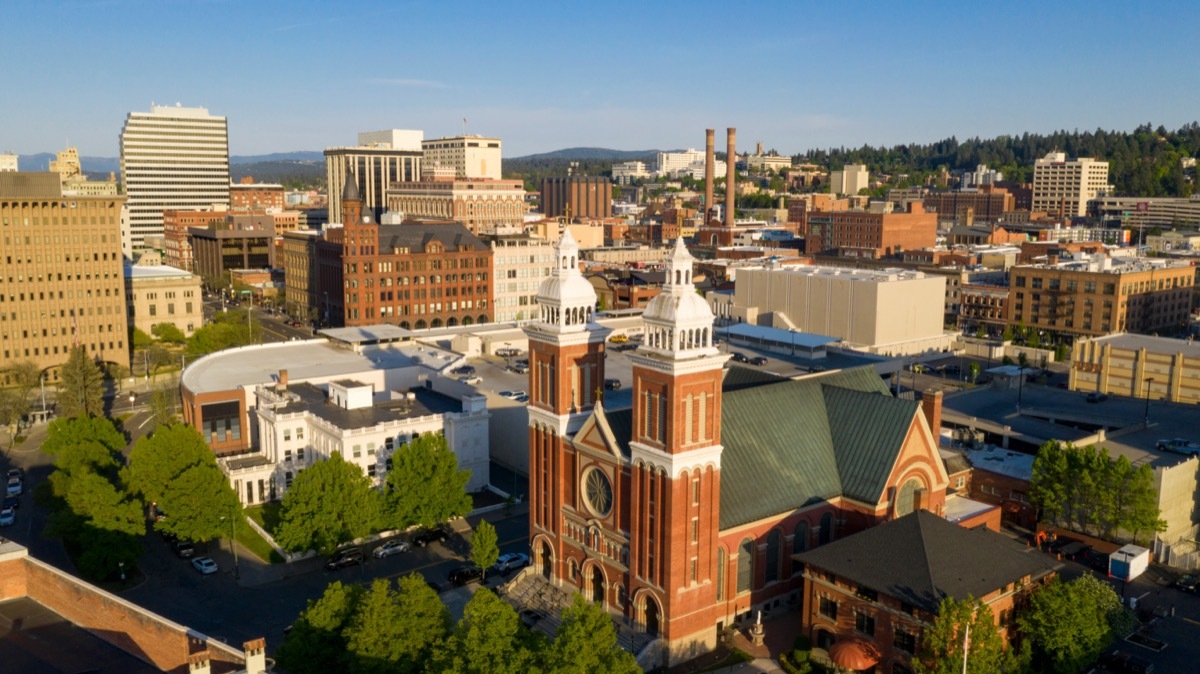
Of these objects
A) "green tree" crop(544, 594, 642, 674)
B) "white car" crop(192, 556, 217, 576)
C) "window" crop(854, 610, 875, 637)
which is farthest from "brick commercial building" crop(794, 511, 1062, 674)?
"white car" crop(192, 556, 217, 576)

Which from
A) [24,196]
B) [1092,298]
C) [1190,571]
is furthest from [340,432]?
[1092,298]

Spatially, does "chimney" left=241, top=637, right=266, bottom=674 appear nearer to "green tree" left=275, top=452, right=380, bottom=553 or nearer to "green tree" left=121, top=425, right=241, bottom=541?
"green tree" left=275, top=452, right=380, bottom=553

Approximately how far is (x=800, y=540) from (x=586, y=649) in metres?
23.6

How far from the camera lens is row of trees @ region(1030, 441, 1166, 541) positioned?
222ft

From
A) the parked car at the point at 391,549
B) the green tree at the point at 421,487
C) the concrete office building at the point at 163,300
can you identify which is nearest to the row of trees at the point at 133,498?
the parked car at the point at 391,549

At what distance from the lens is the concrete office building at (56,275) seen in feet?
408

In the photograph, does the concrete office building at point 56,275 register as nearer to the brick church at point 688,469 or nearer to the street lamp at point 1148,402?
the brick church at point 688,469

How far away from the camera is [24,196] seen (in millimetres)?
124125

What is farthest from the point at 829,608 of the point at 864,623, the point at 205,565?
the point at 205,565

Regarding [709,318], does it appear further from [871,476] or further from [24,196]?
[24,196]

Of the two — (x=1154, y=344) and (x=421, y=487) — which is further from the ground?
(x=1154, y=344)

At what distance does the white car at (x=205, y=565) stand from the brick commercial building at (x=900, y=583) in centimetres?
4150

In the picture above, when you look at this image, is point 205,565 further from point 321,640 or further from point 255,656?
point 255,656

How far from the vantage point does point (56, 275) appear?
127438 mm
